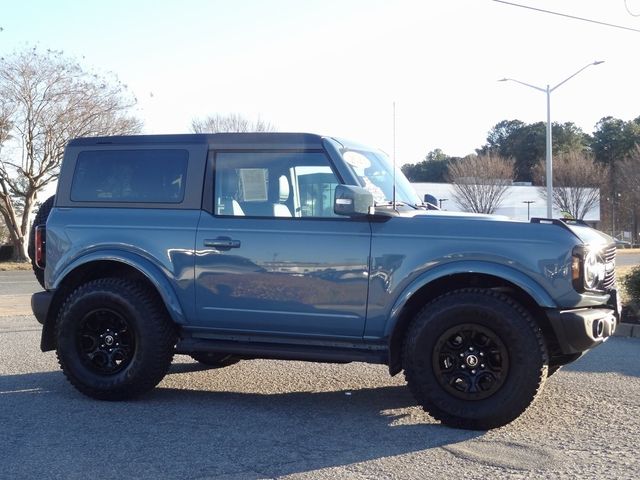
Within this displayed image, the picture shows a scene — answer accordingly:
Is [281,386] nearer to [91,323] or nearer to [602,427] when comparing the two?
[91,323]

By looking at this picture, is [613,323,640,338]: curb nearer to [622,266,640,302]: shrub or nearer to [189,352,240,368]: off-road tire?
[622,266,640,302]: shrub

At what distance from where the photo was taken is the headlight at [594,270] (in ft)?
17.3

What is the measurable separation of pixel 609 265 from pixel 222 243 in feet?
9.45

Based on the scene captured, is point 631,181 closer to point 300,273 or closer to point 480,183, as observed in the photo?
point 480,183

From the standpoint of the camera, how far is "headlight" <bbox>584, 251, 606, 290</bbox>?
17.3ft

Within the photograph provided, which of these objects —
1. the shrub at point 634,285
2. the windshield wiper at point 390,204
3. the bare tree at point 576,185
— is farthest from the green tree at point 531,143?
the windshield wiper at point 390,204

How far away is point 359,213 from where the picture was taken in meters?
5.57

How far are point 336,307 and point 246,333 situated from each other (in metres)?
0.78

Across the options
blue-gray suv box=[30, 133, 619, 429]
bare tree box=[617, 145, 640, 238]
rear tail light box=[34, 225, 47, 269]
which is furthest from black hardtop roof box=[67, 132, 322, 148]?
bare tree box=[617, 145, 640, 238]

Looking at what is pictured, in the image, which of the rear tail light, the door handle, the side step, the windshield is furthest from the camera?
the rear tail light

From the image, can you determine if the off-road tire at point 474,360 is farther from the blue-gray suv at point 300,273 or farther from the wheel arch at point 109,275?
the wheel arch at point 109,275

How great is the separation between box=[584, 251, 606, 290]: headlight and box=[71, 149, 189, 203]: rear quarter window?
3.07 m

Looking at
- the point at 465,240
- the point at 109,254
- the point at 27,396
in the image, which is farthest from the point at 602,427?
the point at 27,396

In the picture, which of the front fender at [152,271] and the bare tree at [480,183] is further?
the bare tree at [480,183]
